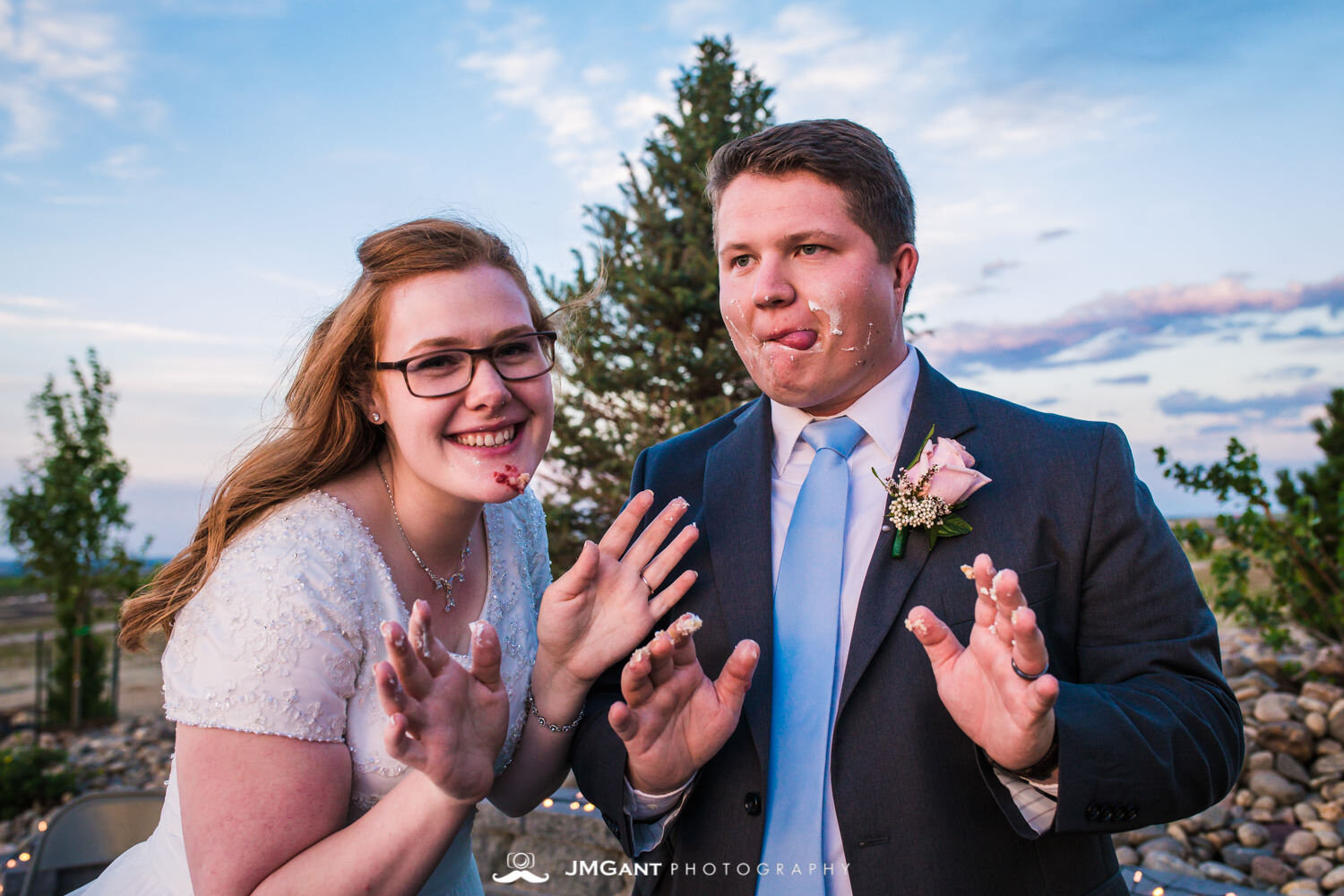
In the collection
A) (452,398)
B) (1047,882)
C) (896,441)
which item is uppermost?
(452,398)

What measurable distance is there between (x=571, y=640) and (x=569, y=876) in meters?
2.53

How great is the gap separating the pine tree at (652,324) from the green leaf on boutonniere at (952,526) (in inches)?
183

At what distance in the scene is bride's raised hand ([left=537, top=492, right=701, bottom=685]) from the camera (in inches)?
84.2

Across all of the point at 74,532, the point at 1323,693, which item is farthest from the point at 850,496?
the point at 74,532

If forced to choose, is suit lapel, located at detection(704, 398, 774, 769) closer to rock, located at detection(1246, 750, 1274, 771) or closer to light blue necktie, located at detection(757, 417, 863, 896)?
light blue necktie, located at detection(757, 417, 863, 896)

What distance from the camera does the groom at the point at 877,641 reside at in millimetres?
1790

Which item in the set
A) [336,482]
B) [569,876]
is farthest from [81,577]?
[336,482]

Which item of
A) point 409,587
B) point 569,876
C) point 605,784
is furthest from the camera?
point 569,876

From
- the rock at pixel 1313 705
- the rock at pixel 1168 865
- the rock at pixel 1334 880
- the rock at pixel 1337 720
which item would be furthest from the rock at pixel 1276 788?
the rock at pixel 1168 865

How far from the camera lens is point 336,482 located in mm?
2473

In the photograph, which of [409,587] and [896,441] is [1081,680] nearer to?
[896,441]

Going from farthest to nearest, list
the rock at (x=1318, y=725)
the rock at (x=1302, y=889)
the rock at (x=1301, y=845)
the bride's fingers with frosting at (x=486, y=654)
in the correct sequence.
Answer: the rock at (x=1318, y=725), the rock at (x=1301, y=845), the rock at (x=1302, y=889), the bride's fingers with frosting at (x=486, y=654)

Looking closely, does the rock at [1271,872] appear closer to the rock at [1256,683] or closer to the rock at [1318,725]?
the rock at [1318,725]

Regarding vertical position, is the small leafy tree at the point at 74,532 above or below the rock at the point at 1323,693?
above
